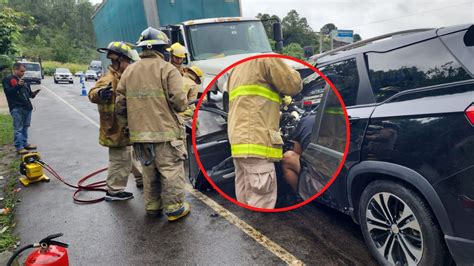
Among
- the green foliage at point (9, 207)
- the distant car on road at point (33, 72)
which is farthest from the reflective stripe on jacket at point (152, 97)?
the distant car on road at point (33, 72)

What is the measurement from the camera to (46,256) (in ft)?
8.24

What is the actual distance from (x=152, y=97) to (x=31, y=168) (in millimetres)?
2805

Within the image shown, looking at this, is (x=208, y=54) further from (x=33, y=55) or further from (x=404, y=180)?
(x=33, y=55)

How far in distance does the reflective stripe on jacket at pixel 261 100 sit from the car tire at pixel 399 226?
846 millimetres

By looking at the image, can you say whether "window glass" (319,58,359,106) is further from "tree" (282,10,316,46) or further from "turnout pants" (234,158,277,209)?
"tree" (282,10,316,46)

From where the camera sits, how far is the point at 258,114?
251 cm

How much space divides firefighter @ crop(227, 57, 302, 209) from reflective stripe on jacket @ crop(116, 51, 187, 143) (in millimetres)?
1075

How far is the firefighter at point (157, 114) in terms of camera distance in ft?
11.7

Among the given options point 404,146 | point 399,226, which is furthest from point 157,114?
point 399,226

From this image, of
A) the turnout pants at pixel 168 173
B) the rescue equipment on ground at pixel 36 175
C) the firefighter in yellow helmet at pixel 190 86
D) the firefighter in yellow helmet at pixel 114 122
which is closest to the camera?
the turnout pants at pixel 168 173

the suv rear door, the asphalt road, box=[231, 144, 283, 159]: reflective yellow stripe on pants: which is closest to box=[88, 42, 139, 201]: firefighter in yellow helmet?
the asphalt road

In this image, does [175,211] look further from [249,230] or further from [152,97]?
[152,97]

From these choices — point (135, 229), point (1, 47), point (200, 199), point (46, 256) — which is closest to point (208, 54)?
point (200, 199)

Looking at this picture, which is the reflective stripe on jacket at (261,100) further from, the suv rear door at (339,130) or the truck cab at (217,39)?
the truck cab at (217,39)
